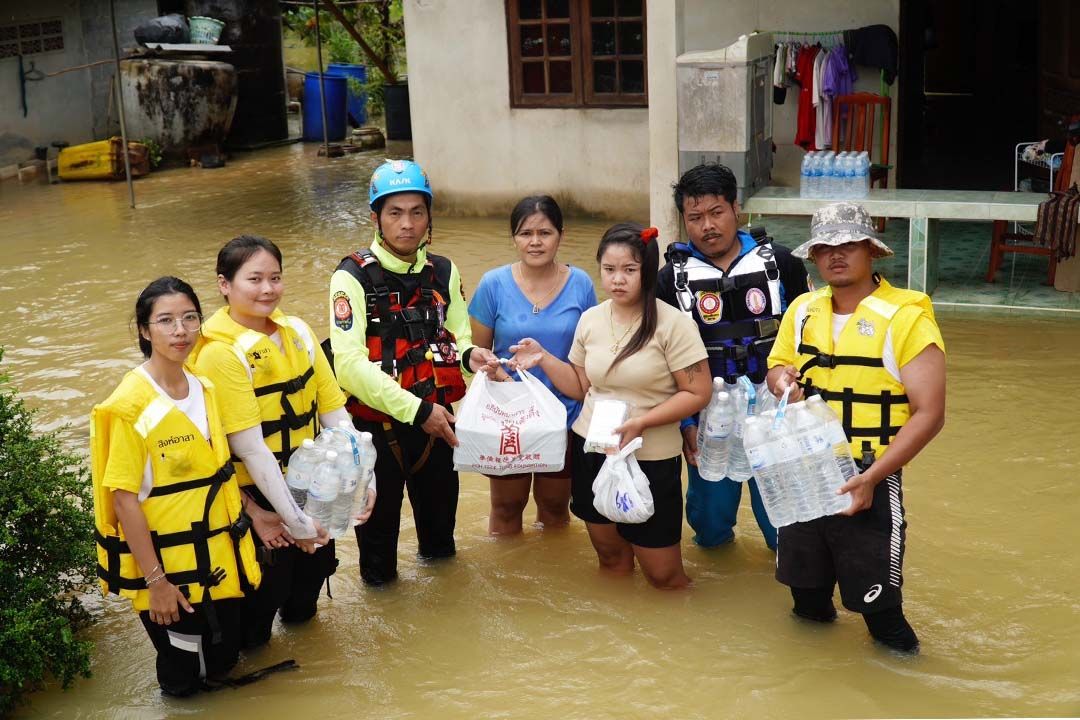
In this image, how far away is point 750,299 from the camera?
16.1 ft

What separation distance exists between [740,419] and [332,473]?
166 centimetres

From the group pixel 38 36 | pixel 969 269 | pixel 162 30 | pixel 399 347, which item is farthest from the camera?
pixel 162 30

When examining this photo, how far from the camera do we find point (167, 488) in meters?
4.09

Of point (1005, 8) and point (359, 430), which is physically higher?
point (1005, 8)

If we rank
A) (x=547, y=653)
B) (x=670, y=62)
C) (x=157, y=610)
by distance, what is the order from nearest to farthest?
(x=157, y=610) → (x=547, y=653) → (x=670, y=62)

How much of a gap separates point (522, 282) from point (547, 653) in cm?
159

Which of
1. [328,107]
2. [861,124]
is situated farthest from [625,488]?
[328,107]

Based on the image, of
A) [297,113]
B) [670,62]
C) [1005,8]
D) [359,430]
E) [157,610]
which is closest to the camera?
[157,610]

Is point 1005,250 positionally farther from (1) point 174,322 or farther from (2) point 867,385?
(1) point 174,322

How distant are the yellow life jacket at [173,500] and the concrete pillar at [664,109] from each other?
574 cm

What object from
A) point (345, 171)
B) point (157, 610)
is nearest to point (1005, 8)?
point (345, 171)

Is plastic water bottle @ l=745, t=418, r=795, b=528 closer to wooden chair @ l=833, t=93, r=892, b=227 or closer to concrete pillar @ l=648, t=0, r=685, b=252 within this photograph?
concrete pillar @ l=648, t=0, r=685, b=252

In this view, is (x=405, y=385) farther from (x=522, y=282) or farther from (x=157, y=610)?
→ (x=157, y=610)

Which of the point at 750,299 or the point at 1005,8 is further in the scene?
the point at 1005,8
